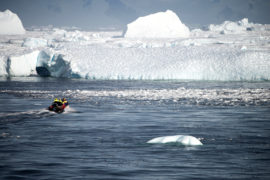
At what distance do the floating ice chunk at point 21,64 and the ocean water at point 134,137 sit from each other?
15.2m

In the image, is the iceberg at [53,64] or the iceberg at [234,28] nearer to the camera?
the iceberg at [53,64]

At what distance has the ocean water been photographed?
29.0ft

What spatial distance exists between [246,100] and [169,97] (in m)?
4.29

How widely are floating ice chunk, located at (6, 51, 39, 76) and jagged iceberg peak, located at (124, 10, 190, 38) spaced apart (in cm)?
2664

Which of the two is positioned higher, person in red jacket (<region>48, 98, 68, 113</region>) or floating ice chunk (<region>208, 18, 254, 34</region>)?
floating ice chunk (<region>208, 18, 254, 34</region>)

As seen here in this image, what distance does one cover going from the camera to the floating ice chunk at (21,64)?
3772 centimetres

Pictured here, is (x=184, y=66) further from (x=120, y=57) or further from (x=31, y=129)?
(x=31, y=129)

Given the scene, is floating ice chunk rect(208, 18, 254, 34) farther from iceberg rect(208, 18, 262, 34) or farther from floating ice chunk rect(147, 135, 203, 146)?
floating ice chunk rect(147, 135, 203, 146)

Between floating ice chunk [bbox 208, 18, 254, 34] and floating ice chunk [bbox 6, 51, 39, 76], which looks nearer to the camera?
floating ice chunk [bbox 6, 51, 39, 76]

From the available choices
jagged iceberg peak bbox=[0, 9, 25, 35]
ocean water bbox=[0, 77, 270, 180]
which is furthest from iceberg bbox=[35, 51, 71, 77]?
jagged iceberg peak bbox=[0, 9, 25, 35]

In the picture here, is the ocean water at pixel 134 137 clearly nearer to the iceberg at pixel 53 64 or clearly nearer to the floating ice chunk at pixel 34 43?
the iceberg at pixel 53 64

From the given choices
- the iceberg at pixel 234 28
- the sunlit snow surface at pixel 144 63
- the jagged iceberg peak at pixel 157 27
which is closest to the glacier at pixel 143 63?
the sunlit snow surface at pixel 144 63

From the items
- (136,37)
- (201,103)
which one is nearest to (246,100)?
(201,103)

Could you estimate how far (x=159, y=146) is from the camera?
11070 mm
